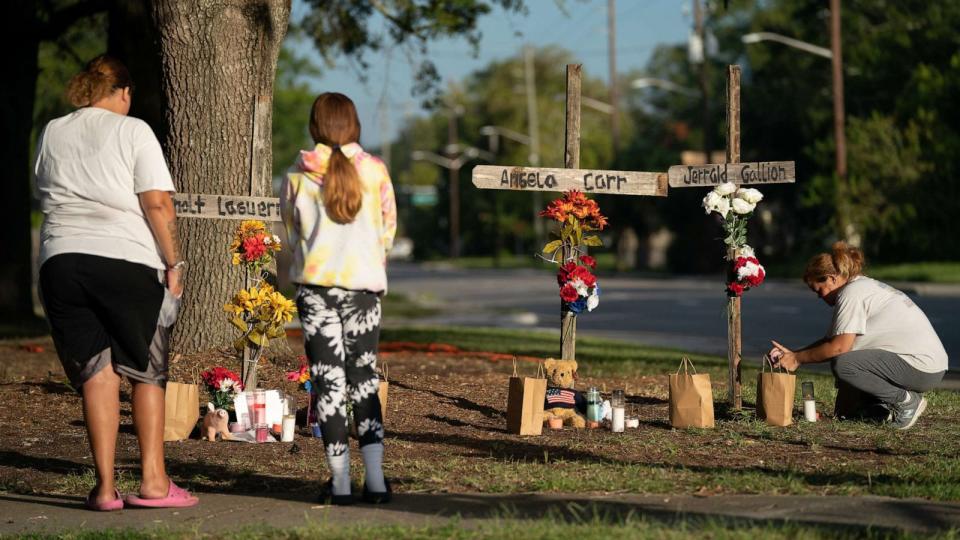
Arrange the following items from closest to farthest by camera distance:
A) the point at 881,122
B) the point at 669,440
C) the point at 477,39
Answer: the point at 669,440 → the point at 477,39 → the point at 881,122

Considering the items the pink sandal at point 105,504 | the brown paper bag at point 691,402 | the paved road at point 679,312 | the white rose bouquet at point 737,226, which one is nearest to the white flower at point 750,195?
the white rose bouquet at point 737,226

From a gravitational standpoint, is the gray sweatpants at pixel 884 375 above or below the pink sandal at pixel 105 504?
above

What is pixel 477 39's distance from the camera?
21938 millimetres

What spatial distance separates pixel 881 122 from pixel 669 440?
33180mm

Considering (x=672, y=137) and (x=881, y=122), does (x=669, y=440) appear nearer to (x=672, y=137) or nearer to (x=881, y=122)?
(x=881, y=122)

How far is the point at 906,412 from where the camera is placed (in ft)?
29.9

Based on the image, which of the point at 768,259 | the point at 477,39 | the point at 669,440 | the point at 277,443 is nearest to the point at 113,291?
the point at 277,443

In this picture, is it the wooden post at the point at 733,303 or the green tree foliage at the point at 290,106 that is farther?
the green tree foliage at the point at 290,106

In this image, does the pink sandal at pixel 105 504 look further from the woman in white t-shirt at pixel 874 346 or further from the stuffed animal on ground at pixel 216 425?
the woman in white t-shirt at pixel 874 346

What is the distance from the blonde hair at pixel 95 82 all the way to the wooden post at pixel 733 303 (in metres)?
4.71

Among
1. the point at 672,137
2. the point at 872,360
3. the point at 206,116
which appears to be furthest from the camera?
the point at 672,137

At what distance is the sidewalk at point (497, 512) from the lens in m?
5.94

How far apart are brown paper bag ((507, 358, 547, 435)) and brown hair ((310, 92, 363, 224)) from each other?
278cm

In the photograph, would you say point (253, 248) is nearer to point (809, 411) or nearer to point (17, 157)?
point (809, 411)
